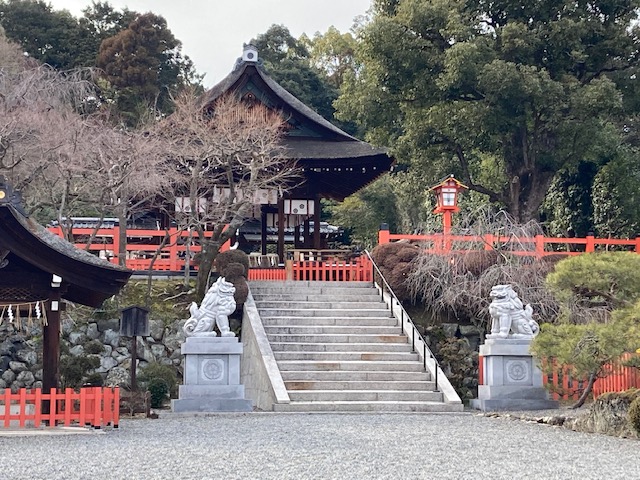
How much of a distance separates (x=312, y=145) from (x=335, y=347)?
29.4 feet

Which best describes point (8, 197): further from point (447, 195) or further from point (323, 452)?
point (447, 195)

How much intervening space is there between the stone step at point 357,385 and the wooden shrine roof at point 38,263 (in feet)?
16.6

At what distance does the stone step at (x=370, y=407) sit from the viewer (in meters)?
16.5

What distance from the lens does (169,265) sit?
23703 millimetres

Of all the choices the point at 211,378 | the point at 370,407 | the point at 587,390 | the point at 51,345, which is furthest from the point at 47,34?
the point at 587,390

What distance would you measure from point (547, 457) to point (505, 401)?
6.85 meters

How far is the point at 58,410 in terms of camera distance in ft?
43.3

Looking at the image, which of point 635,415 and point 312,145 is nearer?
point 635,415

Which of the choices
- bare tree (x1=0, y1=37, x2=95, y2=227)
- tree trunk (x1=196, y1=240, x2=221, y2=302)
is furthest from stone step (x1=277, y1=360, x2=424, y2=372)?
bare tree (x1=0, y1=37, x2=95, y2=227)

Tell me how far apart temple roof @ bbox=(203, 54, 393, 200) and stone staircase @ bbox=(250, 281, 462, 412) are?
4.45m

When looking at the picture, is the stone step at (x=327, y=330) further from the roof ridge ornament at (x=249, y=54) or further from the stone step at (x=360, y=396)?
the roof ridge ornament at (x=249, y=54)

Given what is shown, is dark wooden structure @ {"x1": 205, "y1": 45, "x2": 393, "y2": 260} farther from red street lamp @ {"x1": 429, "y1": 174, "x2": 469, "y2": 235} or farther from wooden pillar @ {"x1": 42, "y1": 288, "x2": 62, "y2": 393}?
wooden pillar @ {"x1": 42, "y1": 288, "x2": 62, "y2": 393}

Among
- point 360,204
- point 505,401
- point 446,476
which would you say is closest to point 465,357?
point 505,401

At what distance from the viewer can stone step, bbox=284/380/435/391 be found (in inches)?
688
